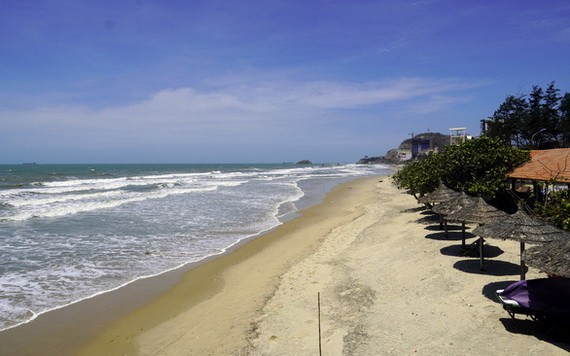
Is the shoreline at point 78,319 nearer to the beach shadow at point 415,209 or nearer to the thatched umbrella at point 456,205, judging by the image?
the thatched umbrella at point 456,205

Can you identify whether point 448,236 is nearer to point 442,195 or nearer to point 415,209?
point 442,195

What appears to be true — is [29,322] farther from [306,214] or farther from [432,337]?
[306,214]

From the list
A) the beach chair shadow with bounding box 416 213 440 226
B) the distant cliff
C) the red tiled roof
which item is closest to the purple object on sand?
the red tiled roof

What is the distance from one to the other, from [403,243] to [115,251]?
9647 mm

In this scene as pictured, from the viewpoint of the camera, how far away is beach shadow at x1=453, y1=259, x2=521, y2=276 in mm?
10016

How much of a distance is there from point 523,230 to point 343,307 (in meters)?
3.80

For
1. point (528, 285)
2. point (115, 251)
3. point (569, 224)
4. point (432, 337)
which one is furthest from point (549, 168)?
point (115, 251)

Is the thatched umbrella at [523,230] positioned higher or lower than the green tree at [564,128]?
lower

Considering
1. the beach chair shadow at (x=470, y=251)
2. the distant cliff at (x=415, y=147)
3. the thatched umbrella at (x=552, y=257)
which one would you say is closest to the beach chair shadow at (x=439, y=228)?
the beach chair shadow at (x=470, y=251)

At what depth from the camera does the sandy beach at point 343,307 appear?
23.3 feet

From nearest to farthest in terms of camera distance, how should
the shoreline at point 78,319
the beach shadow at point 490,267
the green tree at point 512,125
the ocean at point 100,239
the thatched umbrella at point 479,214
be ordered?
the shoreline at point 78,319 < the beach shadow at point 490,267 < the thatched umbrella at point 479,214 < the ocean at point 100,239 < the green tree at point 512,125

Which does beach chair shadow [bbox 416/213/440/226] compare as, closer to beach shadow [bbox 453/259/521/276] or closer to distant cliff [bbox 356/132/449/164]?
beach shadow [bbox 453/259/521/276]

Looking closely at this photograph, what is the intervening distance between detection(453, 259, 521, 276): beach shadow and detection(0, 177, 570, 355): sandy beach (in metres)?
0.02

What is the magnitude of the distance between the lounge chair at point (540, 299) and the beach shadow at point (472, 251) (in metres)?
3.99
